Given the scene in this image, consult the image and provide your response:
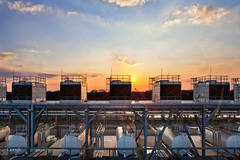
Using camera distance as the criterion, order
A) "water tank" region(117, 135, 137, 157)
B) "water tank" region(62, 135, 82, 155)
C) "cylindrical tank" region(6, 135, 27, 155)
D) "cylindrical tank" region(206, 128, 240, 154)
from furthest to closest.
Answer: "cylindrical tank" region(206, 128, 240, 154) → "cylindrical tank" region(6, 135, 27, 155) → "water tank" region(62, 135, 82, 155) → "water tank" region(117, 135, 137, 157)

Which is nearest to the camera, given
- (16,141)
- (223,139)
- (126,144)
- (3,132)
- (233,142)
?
(126,144)

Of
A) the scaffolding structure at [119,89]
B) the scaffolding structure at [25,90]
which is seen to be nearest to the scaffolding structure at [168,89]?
the scaffolding structure at [119,89]

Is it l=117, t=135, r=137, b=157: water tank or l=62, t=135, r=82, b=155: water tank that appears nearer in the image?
l=117, t=135, r=137, b=157: water tank

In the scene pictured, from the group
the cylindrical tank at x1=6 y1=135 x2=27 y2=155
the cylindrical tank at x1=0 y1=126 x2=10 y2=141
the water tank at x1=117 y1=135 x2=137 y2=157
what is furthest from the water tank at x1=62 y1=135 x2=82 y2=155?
the cylindrical tank at x1=0 y1=126 x2=10 y2=141

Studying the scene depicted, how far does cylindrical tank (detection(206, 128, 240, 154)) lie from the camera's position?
1780 cm

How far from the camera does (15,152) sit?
17031mm

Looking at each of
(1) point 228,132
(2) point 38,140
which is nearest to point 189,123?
(1) point 228,132

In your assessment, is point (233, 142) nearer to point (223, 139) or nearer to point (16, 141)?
point (223, 139)

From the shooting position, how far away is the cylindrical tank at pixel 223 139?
17.8m

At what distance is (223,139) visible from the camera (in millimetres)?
19625

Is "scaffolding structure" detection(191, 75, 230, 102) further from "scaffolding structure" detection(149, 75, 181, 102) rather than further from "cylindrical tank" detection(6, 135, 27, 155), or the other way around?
"cylindrical tank" detection(6, 135, 27, 155)

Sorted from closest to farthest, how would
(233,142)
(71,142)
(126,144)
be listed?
(126,144)
(71,142)
(233,142)

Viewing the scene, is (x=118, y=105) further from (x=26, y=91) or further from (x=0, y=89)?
(x=0, y=89)

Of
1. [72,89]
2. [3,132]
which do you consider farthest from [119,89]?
[3,132]
